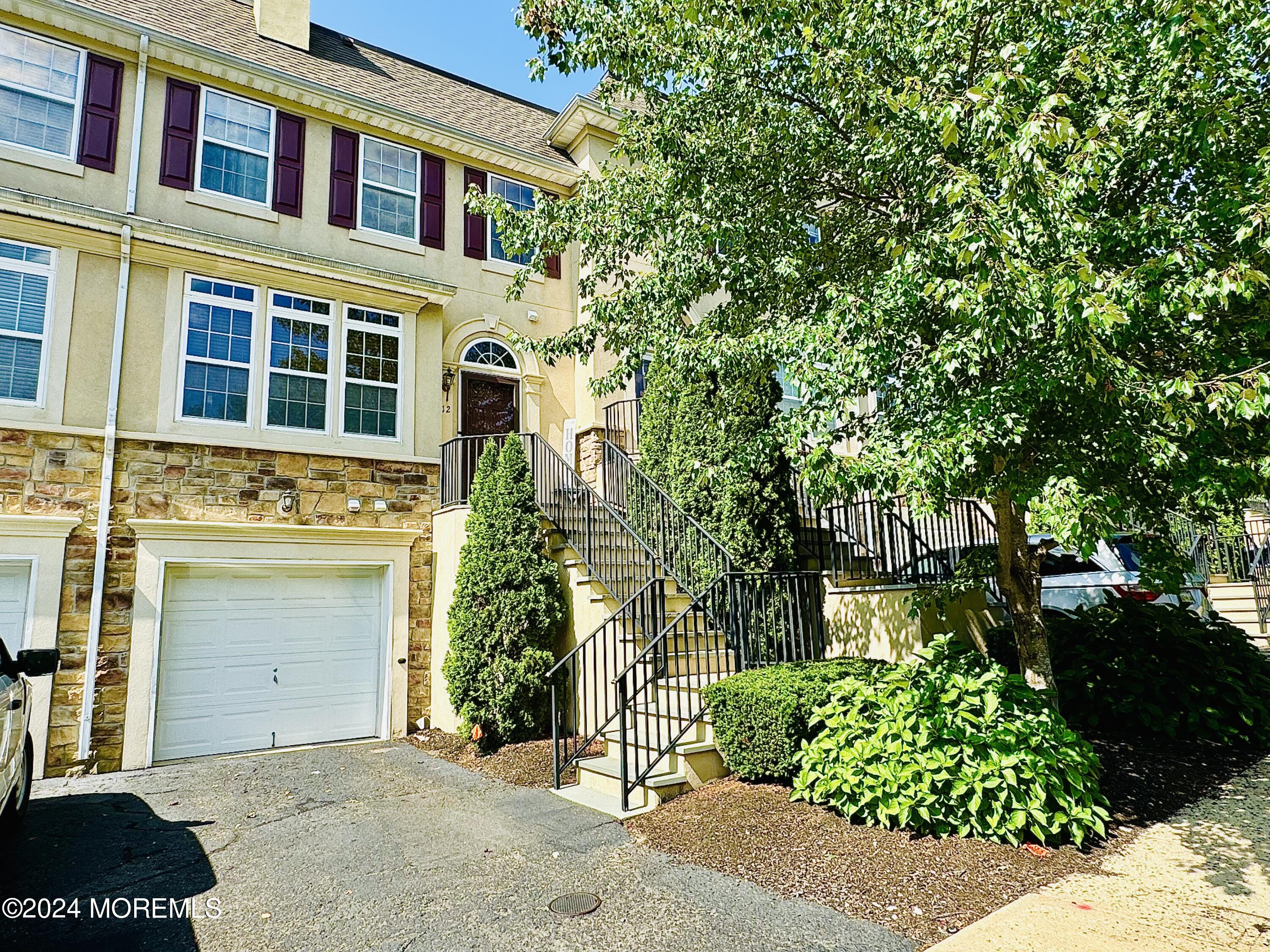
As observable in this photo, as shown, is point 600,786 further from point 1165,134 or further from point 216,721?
point 1165,134

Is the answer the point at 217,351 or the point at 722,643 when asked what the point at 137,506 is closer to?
the point at 217,351

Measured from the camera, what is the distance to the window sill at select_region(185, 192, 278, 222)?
30.5 feet

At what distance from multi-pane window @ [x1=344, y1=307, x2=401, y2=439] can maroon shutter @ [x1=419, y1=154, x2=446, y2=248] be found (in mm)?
1498

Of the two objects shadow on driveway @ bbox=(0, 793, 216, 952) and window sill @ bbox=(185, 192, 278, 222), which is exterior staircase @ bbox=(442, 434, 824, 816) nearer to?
shadow on driveway @ bbox=(0, 793, 216, 952)

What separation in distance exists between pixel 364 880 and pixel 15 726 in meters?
2.31

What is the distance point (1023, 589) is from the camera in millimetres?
5914

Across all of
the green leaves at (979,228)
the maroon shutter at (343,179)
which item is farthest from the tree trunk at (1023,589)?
the maroon shutter at (343,179)

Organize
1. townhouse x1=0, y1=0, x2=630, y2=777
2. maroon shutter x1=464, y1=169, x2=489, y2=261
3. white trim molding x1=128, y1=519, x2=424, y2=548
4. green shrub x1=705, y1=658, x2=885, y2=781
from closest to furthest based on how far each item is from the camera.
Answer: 1. green shrub x1=705, y1=658, x2=885, y2=781
2. townhouse x1=0, y1=0, x2=630, y2=777
3. white trim molding x1=128, y1=519, x2=424, y2=548
4. maroon shutter x1=464, y1=169, x2=489, y2=261

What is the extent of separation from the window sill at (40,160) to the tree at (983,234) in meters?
5.97

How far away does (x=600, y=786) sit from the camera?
624 cm

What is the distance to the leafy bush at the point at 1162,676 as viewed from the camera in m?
6.38

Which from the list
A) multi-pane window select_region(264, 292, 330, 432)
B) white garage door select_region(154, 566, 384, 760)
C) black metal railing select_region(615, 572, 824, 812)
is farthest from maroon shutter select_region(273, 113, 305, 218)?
black metal railing select_region(615, 572, 824, 812)

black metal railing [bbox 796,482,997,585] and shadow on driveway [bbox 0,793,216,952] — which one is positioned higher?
black metal railing [bbox 796,482,997,585]

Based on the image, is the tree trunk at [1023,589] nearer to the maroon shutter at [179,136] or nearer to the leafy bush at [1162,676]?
the leafy bush at [1162,676]
